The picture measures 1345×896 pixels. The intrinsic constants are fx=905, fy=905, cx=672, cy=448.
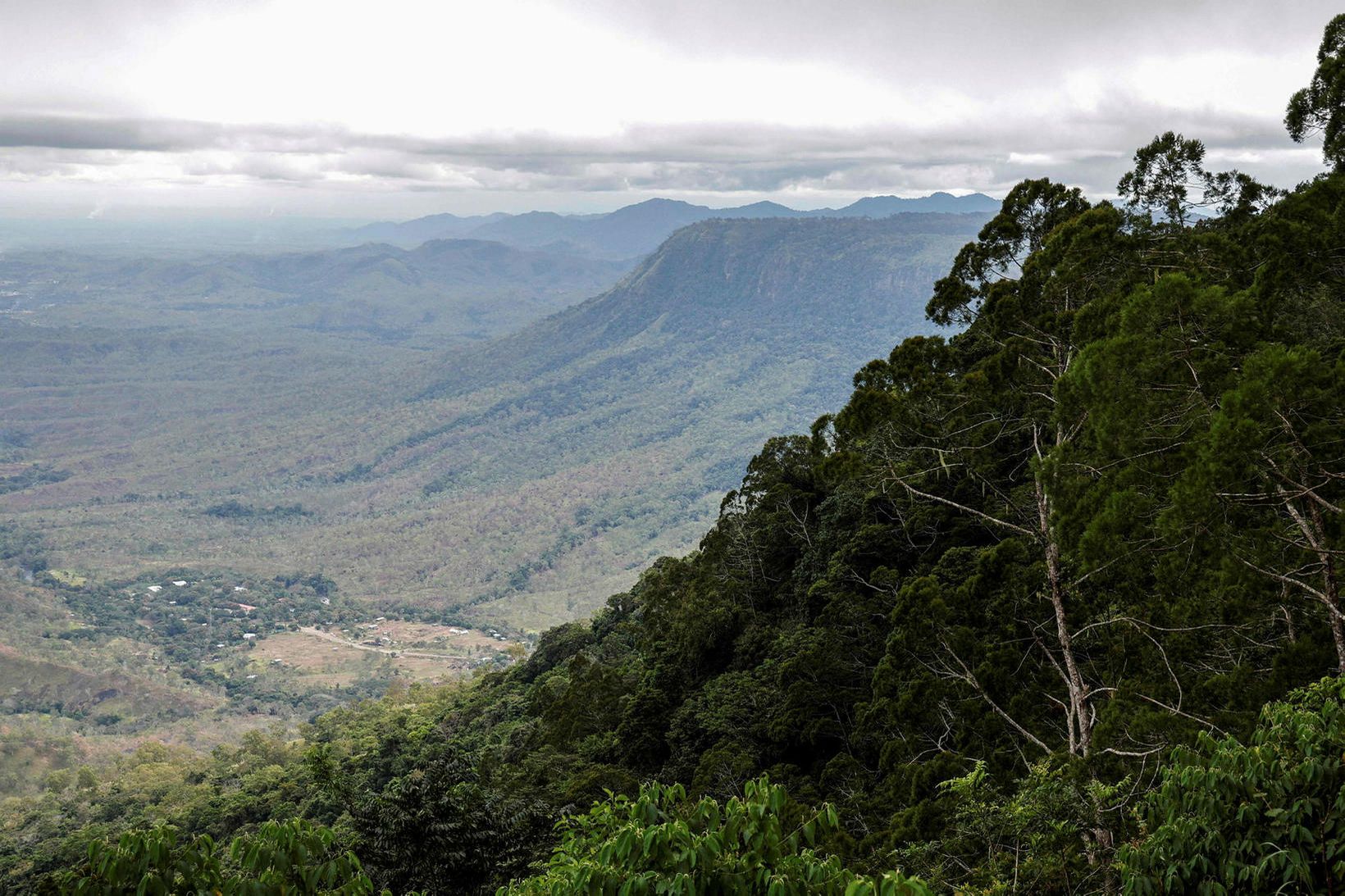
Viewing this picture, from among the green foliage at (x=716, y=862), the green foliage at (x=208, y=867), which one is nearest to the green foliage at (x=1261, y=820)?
the green foliage at (x=716, y=862)

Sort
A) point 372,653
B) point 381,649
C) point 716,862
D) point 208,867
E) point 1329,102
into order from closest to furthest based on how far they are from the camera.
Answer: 1. point 208,867
2. point 716,862
3. point 1329,102
4. point 372,653
5. point 381,649

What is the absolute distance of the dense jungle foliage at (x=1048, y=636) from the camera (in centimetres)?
567

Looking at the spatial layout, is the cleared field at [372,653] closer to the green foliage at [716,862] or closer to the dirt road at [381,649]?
the dirt road at [381,649]

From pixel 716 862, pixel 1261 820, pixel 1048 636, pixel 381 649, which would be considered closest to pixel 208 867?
pixel 716 862

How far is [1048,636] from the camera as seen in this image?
577 inches

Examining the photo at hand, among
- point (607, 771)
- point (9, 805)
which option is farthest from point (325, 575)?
point (607, 771)

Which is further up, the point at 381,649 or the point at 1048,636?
the point at 1048,636

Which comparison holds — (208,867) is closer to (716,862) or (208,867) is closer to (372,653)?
(716,862)

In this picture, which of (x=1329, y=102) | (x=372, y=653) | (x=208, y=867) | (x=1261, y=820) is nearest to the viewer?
(x=208, y=867)

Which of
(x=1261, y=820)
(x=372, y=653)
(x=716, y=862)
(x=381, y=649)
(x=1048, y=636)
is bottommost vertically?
(x=381, y=649)

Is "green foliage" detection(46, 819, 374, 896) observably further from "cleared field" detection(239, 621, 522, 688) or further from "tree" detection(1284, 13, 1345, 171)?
"cleared field" detection(239, 621, 522, 688)

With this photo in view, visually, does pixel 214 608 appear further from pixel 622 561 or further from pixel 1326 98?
pixel 1326 98

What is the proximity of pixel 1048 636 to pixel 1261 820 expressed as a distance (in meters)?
9.63

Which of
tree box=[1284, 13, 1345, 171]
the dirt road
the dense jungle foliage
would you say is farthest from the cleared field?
tree box=[1284, 13, 1345, 171]
